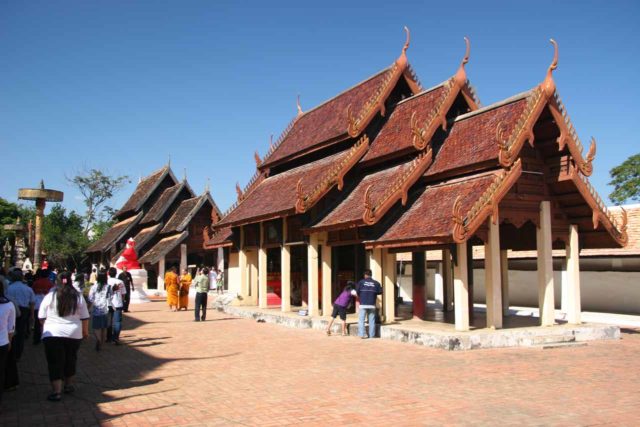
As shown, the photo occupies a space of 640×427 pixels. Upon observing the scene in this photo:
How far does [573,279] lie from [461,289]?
3720 mm

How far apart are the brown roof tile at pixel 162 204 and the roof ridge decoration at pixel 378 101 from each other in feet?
76.6

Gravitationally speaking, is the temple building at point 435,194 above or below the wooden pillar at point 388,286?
above

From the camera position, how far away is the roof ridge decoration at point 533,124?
13.3 m

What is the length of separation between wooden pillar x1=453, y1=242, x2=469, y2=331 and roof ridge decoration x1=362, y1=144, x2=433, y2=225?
2437mm

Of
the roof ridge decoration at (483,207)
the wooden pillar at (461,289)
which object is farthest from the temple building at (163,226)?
the roof ridge decoration at (483,207)

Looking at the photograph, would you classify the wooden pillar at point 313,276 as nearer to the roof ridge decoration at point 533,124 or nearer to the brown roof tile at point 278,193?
the brown roof tile at point 278,193

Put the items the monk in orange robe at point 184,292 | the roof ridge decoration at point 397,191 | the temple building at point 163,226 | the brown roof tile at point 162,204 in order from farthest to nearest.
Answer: the brown roof tile at point 162,204 < the temple building at point 163,226 < the monk in orange robe at point 184,292 < the roof ridge decoration at point 397,191

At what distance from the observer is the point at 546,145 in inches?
579

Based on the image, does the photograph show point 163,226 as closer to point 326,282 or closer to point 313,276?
point 313,276

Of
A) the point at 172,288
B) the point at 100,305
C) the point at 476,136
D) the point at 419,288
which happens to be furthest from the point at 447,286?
the point at 100,305

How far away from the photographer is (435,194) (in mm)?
15328

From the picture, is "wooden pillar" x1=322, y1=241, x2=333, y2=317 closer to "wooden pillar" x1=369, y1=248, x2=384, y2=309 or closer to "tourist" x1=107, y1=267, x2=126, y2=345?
"wooden pillar" x1=369, y1=248, x2=384, y2=309

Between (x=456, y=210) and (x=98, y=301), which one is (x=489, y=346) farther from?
(x=98, y=301)

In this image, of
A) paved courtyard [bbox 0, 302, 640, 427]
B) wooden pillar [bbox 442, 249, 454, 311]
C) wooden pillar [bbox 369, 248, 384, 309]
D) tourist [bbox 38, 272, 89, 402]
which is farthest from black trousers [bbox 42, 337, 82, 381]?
wooden pillar [bbox 442, 249, 454, 311]
